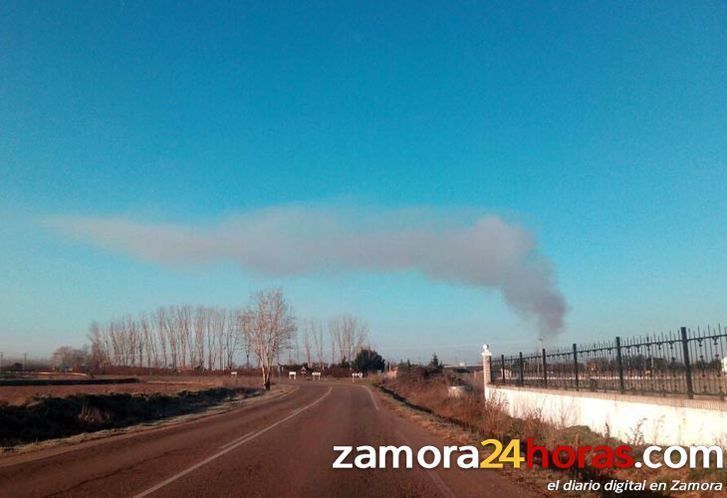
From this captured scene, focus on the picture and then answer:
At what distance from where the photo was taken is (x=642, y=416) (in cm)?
1474

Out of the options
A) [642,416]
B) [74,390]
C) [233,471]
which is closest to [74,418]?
[233,471]

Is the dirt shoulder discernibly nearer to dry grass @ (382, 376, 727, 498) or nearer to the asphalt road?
the asphalt road

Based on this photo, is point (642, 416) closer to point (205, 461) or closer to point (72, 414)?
point (205, 461)

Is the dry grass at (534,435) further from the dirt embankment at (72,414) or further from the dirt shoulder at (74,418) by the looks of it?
the dirt embankment at (72,414)

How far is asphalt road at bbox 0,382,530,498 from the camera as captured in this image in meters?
10.1

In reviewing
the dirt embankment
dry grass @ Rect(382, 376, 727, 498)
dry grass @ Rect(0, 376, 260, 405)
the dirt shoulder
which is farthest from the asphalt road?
dry grass @ Rect(0, 376, 260, 405)

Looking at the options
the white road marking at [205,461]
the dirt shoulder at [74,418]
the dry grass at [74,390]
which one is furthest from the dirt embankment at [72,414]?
the white road marking at [205,461]

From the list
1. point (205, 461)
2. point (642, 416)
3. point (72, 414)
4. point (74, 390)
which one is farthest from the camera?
point (74, 390)

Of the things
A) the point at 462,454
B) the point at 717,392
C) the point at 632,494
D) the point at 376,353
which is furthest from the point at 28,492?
the point at 376,353

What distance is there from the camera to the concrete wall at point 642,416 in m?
11.9

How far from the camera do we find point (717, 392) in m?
12.5

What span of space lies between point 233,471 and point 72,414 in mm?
16604

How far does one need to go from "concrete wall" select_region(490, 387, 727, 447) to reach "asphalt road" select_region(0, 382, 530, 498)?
4.04 m

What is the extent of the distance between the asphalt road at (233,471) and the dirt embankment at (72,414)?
4.22 meters
